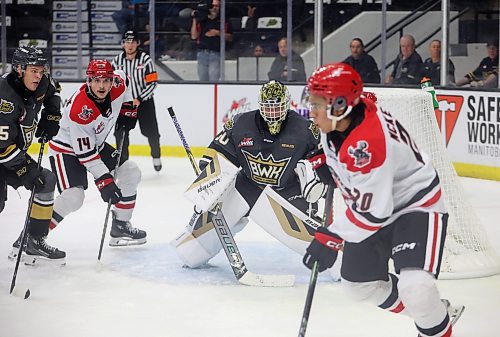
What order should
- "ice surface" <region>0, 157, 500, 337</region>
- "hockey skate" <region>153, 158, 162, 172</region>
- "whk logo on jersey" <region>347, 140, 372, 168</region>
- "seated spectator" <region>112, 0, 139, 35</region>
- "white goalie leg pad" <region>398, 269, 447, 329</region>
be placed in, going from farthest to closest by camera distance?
"seated spectator" <region>112, 0, 139, 35</region> < "hockey skate" <region>153, 158, 162, 172</region> < "ice surface" <region>0, 157, 500, 337</region> < "white goalie leg pad" <region>398, 269, 447, 329</region> < "whk logo on jersey" <region>347, 140, 372, 168</region>

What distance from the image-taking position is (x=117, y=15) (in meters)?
9.66

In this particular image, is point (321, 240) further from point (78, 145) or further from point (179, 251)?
point (78, 145)

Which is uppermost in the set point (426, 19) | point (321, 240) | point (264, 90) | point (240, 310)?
point (426, 19)

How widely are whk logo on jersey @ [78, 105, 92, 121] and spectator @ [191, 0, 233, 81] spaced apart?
4.33 metres

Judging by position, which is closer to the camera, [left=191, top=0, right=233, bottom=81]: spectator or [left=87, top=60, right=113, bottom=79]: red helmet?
[left=87, top=60, right=113, bottom=79]: red helmet

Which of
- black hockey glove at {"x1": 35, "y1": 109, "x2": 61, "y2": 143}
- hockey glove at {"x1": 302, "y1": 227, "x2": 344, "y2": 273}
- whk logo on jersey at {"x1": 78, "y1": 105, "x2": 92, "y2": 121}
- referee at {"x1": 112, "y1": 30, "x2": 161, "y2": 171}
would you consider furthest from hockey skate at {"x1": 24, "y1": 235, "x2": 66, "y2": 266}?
referee at {"x1": 112, "y1": 30, "x2": 161, "y2": 171}

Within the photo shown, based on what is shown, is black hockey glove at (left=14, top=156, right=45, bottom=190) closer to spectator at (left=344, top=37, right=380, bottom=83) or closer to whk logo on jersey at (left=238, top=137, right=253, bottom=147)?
whk logo on jersey at (left=238, top=137, right=253, bottom=147)

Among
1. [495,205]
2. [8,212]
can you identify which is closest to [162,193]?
[8,212]

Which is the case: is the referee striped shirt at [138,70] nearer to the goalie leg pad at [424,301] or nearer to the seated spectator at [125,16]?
the seated spectator at [125,16]

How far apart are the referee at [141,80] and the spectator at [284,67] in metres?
1.57

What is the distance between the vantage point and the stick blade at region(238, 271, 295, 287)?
4230 mm

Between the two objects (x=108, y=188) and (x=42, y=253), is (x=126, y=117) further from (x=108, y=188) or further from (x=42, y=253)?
(x=42, y=253)

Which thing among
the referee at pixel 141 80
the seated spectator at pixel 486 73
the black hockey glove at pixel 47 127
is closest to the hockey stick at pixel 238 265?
the black hockey glove at pixel 47 127

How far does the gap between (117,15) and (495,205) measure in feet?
15.2
